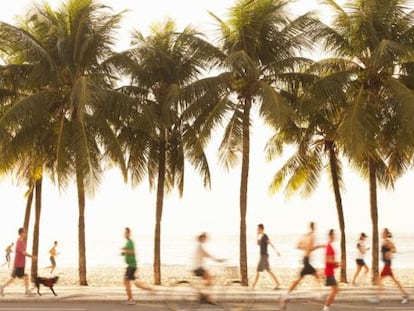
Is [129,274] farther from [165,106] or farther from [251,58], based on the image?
[251,58]

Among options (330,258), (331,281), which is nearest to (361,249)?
(330,258)

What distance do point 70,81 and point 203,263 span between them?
11.4 metres

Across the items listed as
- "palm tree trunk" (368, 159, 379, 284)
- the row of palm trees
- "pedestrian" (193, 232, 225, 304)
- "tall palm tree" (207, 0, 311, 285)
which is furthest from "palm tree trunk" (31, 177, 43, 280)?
"pedestrian" (193, 232, 225, 304)

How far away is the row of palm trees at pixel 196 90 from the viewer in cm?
2178

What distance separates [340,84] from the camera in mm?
22312

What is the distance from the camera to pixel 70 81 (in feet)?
76.0

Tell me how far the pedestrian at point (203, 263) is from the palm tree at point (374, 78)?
836 cm

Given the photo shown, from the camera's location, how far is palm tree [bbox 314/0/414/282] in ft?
70.4

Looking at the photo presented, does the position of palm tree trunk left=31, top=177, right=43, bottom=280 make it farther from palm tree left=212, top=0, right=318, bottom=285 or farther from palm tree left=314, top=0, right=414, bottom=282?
palm tree left=314, top=0, right=414, bottom=282

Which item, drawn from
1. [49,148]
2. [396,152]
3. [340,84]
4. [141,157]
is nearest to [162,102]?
[141,157]

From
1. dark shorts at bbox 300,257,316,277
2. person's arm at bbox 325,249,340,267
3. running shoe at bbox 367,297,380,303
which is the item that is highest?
person's arm at bbox 325,249,340,267

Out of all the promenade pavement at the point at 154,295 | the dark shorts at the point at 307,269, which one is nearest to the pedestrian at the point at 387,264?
Answer: the promenade pavement at the point at 154,295

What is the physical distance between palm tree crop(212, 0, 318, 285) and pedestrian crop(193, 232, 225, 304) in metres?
8.47

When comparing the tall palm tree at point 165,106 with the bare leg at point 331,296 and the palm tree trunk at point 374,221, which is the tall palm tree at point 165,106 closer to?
the palm tree trunk at point 374,221
